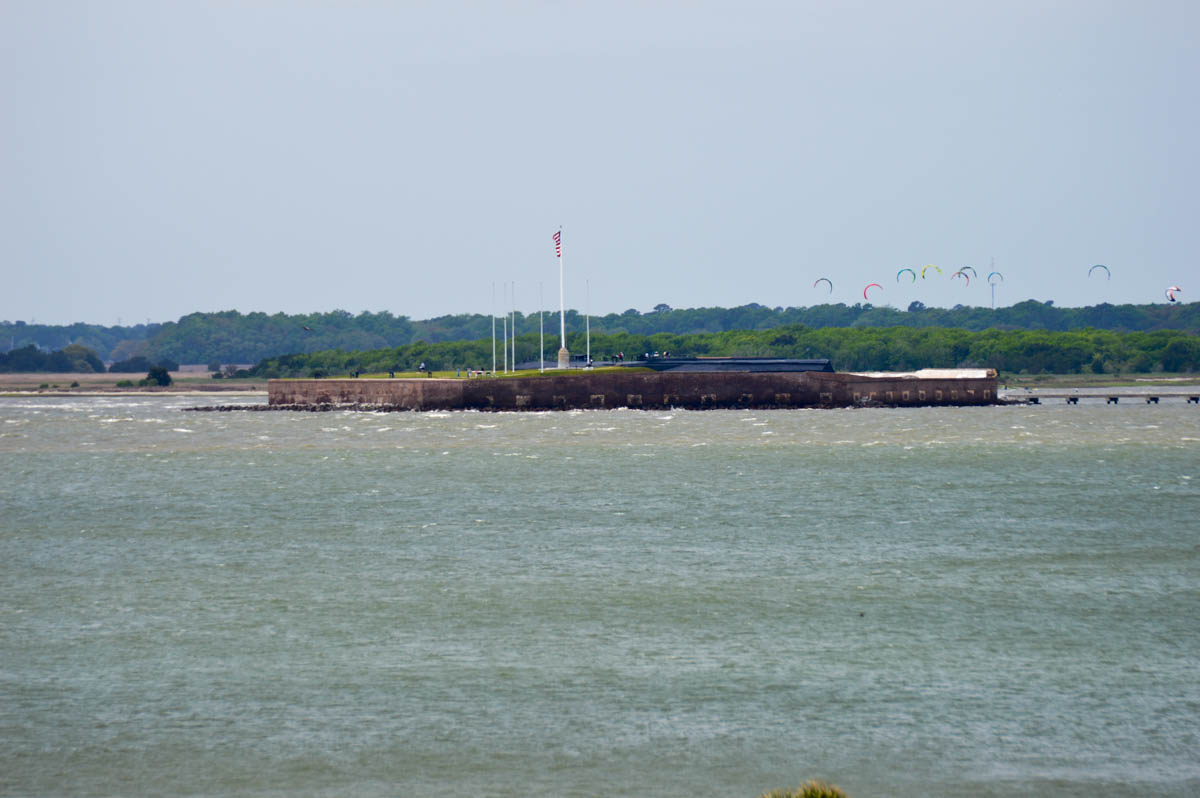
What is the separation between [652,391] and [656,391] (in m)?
0.37

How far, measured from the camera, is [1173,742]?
16.0 meters

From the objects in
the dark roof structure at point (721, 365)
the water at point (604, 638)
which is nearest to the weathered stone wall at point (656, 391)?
the dark roof structure at point (721, 365)

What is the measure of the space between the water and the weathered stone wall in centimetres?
6636

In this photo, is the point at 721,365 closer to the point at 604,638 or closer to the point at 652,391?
the point at 652,391

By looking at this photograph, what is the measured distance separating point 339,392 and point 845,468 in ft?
259

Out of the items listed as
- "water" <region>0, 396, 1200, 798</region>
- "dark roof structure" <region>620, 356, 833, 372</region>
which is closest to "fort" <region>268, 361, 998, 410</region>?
"dark roof structure" <region>620, 356, 833, 372</region>

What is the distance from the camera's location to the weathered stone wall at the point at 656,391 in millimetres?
120375

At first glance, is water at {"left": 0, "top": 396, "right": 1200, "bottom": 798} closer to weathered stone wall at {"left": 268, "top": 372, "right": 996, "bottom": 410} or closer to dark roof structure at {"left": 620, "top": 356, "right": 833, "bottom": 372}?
weathered stone wall at {"left": 268, "top": 372, "right": 996, "bottom": 410}

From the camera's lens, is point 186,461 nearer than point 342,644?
No

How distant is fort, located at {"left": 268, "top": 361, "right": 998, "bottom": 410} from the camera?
120 metres

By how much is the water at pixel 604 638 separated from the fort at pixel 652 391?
218 ft

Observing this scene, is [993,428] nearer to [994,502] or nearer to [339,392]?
[994,502]

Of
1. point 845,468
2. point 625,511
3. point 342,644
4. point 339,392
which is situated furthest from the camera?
point 339,392

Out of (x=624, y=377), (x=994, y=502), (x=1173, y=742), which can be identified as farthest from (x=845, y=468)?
(x=624, y=377)
